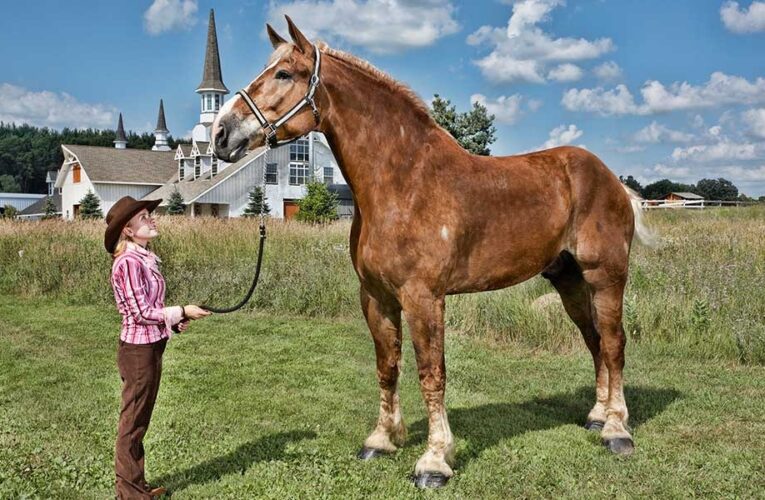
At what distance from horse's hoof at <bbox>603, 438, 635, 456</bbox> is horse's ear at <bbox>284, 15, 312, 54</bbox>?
3.35 metres

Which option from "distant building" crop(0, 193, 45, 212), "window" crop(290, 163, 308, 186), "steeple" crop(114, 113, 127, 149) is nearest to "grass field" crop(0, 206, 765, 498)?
"window" crop(290, 163, 308, 186)

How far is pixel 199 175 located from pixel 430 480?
38.6m

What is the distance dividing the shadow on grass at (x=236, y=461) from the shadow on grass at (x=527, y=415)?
941mm

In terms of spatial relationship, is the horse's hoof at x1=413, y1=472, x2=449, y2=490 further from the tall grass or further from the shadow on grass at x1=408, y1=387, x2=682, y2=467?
the tall grass

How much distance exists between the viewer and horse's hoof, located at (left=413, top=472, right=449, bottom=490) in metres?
3.90

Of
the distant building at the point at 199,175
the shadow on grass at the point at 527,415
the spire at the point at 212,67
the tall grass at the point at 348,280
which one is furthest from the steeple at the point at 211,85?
the shadow on grass at the point at 527,415

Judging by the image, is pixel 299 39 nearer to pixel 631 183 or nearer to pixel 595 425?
pixel 595 425

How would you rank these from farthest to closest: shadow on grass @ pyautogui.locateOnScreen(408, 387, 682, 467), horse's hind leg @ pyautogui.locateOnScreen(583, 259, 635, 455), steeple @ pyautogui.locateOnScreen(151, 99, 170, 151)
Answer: steeple @ pyautogui.locateOnScreen(151, 99, 170, 151) → shadow on grass @ pyautogui.locateOnScreen(408, 387, 682, 467) → horse's hind leg @ pyautogui.locateOnScreen(583, 259, 635, 455)

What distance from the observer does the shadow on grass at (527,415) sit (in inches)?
191

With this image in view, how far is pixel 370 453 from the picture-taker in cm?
441

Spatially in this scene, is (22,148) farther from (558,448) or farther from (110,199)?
(558,448)

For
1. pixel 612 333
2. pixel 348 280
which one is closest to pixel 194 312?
pixel 612 333

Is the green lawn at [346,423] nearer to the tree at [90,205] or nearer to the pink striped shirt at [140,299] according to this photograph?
the pink striped shirt at [140,299]

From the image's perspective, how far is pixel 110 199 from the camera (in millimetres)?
40719
